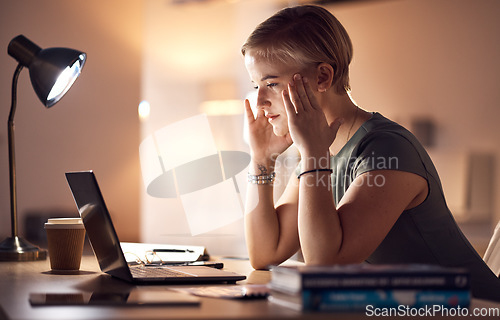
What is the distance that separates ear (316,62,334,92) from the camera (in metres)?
1.42

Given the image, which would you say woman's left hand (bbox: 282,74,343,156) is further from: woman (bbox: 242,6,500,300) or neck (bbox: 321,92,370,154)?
neck (bbox: 321,92,370,154)

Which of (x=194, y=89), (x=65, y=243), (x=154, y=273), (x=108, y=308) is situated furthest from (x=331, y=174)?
(x=194, y=89)

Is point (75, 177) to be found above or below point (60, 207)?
above

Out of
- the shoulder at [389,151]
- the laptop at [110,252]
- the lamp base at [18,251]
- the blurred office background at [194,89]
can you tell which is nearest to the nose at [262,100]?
the shoulder at [389,151]

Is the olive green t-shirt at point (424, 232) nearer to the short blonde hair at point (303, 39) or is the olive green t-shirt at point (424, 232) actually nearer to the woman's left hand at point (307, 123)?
the woman's left hand at point (307, 123)

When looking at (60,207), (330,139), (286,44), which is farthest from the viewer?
(60,207)

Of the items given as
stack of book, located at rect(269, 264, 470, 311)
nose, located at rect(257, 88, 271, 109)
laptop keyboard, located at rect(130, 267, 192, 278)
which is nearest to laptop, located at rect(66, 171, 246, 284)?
Result: laptop keyboard, located at rect(130, 267, 192, 278)

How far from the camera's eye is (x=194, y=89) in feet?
17.2

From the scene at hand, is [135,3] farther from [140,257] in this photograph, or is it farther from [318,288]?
[318,288]

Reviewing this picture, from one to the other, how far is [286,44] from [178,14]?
Result: 12.9ft

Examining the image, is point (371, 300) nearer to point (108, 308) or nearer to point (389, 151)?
point (108, 308)

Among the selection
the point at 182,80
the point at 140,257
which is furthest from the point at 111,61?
the point at 140,257

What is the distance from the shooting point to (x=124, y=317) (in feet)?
2.27

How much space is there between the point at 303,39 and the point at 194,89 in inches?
154
